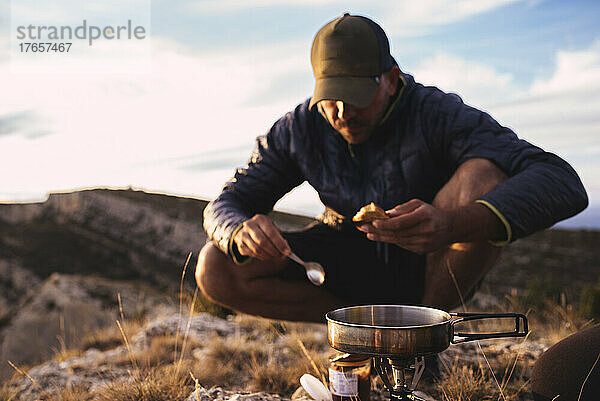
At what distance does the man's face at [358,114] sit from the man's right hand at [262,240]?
0.67m

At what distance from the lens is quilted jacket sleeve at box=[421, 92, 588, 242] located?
234cm

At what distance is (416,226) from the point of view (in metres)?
2.15

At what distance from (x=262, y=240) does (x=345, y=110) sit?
0.81 m

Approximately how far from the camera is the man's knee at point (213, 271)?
3.14m

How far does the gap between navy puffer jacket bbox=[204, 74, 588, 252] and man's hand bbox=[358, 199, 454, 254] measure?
0.28m

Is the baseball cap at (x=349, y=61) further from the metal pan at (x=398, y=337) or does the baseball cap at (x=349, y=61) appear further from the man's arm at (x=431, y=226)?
the metal pan at (x=398, y=337)

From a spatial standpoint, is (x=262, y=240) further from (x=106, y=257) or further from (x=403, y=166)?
(x=106, y=257)

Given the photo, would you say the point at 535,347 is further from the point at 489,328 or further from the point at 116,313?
the point at 116,313

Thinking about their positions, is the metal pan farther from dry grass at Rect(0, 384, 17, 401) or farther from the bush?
the bush

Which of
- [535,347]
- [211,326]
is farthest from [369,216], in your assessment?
[211,326]

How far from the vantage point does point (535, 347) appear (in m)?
3.71

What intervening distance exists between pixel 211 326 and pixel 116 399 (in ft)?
8.76

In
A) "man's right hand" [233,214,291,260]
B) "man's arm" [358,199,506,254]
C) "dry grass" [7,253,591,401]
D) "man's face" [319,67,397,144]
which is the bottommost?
"dry grass" [7,253,591,401]

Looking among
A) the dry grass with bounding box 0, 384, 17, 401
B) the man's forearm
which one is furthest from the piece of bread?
the dry grass with bounding box 0, 384, 17, 401
